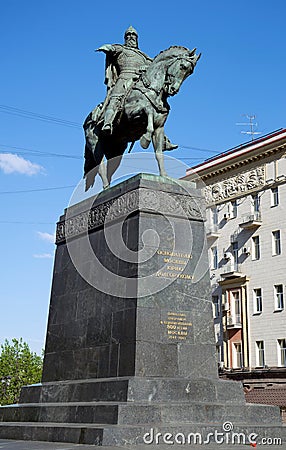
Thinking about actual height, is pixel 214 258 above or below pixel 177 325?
above

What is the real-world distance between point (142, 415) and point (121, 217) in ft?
16.2

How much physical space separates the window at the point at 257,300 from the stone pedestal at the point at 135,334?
32.9 m

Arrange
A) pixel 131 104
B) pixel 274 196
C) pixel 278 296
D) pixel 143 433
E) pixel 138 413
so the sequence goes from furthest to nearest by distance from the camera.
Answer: pixel 274 196
pixel 278 296
pixel 131 104
pixel 138 413
pixel 143 433

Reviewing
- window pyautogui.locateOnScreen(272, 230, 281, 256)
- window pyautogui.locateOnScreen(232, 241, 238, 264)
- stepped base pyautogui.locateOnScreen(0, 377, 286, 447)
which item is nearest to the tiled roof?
window pyautogui.locateOnScreen(272, 230, 281, 256)

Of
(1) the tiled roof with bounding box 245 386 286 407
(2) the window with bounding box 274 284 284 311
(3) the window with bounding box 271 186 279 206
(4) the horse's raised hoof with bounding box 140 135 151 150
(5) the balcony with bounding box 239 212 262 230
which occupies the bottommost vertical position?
(1) the tiled roof with bounding box 245 386 286 407

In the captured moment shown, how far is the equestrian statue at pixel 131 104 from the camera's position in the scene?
15.5 metres

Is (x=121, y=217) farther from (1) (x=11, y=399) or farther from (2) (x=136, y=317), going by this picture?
(1) (x=11, y=399)

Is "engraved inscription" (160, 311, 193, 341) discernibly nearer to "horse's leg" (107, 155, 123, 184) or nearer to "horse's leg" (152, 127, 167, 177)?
"horse's leg" (152, 127, 167, 177)

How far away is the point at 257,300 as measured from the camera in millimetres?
47969

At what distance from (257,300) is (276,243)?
4448mm

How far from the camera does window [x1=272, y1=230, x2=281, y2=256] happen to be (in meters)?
46.8

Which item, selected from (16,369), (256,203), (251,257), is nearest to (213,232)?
(251,257)
